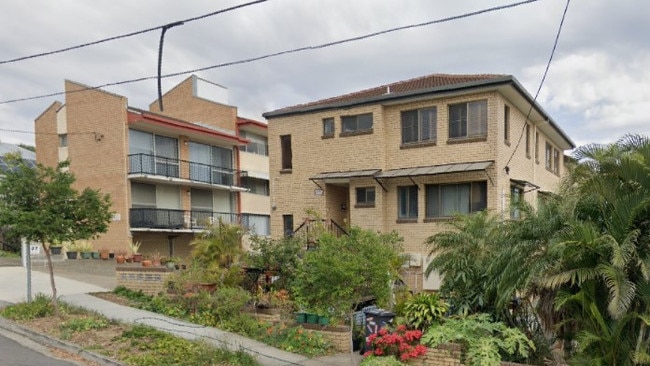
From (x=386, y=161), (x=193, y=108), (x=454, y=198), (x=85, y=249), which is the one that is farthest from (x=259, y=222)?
(x=454, y=198)

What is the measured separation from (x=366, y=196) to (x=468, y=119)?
454cm

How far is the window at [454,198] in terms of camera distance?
15.0 meters

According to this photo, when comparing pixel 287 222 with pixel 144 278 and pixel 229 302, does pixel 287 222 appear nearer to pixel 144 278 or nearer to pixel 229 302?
pixel 144 278

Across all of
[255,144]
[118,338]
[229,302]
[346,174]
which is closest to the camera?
[118,338]

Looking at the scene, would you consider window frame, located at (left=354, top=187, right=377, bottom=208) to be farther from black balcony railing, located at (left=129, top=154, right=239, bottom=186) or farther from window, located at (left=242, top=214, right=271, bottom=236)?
window, located at (left=242, top=214, right=271, bottom=236)

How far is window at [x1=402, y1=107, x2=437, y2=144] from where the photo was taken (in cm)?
1557

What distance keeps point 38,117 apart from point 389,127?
19873mm

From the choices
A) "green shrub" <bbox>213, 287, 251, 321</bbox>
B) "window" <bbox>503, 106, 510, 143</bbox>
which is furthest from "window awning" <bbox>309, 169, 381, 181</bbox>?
"green shrub" <bbox>213, 287, 251, 321</bbox>

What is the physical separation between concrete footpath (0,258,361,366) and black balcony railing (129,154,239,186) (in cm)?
620

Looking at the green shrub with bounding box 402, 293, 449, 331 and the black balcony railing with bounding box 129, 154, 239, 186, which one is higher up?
the black balcony railing with bounding box 129, 154, 239, 186

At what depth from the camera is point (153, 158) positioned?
23250mm

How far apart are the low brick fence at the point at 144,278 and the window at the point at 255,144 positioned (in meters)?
17.7

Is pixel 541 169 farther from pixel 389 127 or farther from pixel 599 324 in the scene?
pixel 599 324

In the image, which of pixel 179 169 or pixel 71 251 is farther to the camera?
pixel 179 169
